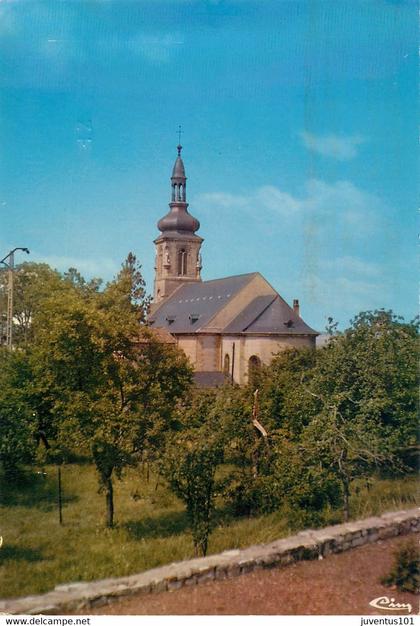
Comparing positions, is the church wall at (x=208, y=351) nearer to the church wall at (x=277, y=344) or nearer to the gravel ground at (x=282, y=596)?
the church wall at (x=277, y=344)

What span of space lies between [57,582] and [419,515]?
785 cm

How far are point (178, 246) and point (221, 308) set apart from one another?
17.5 metres

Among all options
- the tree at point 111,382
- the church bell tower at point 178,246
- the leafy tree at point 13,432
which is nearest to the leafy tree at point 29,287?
the church bell tower at point 178,246

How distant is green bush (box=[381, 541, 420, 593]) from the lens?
30.1ft

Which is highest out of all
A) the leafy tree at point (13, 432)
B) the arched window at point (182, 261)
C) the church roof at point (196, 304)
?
the arched window at point (182, 261)

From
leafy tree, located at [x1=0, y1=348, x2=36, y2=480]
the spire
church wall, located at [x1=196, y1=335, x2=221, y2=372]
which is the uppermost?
the spire

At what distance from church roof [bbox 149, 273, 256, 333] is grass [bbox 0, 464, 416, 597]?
2638 cm

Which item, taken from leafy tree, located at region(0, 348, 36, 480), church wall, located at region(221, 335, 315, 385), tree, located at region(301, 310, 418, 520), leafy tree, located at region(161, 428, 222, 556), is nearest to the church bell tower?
church wall, located at region(221, 335, 315, 385)

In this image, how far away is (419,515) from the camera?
11.4 m

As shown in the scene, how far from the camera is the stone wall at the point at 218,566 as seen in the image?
882 centimetres

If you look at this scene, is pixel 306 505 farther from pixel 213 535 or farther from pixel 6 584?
pixel 6 584

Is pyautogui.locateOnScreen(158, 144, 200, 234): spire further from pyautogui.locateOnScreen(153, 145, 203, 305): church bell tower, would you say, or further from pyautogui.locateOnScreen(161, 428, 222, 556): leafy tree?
pyautogui.locateOnScreen(161, 428, 222, 556): leafy tree

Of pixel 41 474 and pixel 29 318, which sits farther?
pixel 29 318
